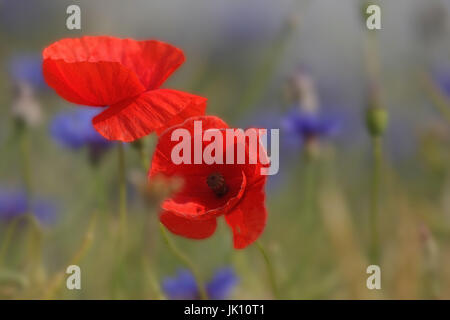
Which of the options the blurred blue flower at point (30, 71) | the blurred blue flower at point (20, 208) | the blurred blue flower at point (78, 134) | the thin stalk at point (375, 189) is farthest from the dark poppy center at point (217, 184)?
the blurred blue flower at point (30, 71)

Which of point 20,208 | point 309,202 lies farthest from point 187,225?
point 20,208

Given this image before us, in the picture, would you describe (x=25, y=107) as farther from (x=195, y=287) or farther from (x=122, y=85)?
(x=122, y=85)

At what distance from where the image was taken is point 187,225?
585 millimetres

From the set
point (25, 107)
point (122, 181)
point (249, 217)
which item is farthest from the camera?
point (25, 107)

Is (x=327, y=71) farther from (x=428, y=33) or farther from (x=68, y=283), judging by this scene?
(x=68, y=283)

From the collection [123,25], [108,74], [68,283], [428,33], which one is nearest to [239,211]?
[108,74]

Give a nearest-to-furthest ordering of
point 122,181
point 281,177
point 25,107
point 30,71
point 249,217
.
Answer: point 249,217 < point 122,181 < point 25,107 < point 30,71 < point 281,177

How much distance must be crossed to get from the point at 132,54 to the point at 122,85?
0.06 m

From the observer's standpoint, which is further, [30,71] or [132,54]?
[30,71]

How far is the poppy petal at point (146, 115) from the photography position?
577 millimetres

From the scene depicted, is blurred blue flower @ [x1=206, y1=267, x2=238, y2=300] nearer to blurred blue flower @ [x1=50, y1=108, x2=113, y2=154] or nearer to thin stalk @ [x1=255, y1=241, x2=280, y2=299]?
thin stalk @ [x1=255, y1=241, x2=280, y2=299]

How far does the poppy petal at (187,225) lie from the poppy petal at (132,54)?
96mm

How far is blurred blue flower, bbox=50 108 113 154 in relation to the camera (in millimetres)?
1067

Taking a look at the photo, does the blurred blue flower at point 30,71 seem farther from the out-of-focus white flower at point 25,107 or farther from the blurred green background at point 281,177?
the out-of-focus white flower at point 25,107
